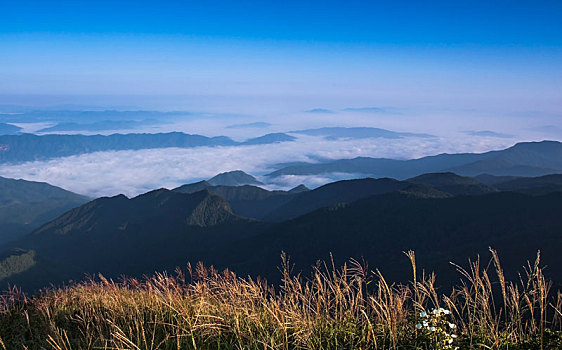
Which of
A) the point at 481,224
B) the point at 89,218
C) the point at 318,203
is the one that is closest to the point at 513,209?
the point at 481,224

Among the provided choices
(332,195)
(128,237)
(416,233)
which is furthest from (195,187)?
(416,233)

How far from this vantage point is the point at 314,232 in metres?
80.0

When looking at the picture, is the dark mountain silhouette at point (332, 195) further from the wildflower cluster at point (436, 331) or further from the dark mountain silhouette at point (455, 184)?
the wildflower cluster at point (436, 331)

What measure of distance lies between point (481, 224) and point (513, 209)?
22.5 ft

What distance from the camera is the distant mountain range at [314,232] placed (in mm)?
58469

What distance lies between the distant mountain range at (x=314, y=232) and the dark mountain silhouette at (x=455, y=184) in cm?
32

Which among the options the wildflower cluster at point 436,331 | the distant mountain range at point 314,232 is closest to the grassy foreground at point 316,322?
the wildflower cluster at point 436,331

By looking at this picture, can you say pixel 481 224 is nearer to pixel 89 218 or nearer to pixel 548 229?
pixel 548 229

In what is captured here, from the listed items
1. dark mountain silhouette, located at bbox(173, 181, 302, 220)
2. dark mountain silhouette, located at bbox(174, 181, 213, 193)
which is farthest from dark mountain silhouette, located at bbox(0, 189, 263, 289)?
dark mountain silhouette, located at bbox(174, 181, 213, 193)

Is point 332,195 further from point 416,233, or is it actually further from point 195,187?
point 195,187

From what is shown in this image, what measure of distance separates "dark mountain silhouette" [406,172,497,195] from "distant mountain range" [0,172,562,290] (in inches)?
12.8

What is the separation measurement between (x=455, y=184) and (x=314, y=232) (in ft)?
171

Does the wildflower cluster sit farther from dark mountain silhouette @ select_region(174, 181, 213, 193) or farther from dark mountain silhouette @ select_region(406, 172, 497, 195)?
dark mountain silhouette @ select_region(174, 181, 213, 193)

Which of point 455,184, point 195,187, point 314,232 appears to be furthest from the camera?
point 195,187
